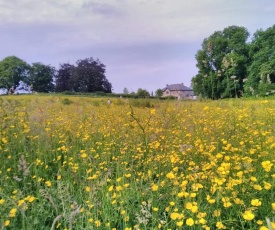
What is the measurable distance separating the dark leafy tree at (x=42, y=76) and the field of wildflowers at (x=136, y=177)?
60.3m

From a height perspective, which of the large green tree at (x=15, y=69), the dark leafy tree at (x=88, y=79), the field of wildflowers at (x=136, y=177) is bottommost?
the field of wildflowers at (x=136, y=177)

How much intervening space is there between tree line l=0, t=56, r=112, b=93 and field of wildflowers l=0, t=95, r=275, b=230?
146 ft

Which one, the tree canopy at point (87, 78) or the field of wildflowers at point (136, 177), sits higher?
the tree canopy at point (87, 78)

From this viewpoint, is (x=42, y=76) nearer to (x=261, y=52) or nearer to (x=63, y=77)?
(x=63, y=77)

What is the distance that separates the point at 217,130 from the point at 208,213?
177cm

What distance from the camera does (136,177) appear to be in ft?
8.95

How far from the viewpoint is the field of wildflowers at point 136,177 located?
6.00 ft

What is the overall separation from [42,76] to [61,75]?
9.91 metres

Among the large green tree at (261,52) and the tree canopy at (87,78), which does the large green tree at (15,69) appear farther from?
the large green tree at (261,52)

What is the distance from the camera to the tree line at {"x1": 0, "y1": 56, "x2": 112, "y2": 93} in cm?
5200

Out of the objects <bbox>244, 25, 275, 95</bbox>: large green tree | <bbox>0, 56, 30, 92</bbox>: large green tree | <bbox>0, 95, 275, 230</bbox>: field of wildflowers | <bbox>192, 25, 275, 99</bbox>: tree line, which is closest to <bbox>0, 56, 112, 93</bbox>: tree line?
<bbox>0, 56, 30, 92</bbox>: large green tree

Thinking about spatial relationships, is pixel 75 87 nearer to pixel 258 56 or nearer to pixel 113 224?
pixel 258 56

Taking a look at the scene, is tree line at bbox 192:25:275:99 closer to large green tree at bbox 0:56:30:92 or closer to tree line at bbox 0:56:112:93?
tree line at bbox 0:56:112:93

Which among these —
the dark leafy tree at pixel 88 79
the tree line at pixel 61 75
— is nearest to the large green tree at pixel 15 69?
the tree line at pixel 61 75
